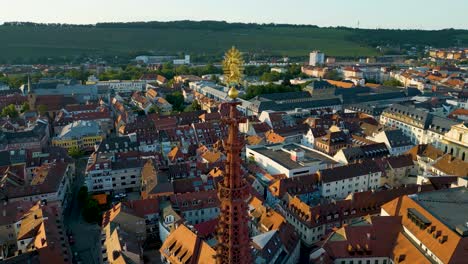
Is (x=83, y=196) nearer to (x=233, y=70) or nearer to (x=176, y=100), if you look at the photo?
(x=233, y=70)

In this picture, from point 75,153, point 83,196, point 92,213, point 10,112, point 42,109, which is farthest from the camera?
point 42,109

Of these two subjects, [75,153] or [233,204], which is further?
→ [75,153]

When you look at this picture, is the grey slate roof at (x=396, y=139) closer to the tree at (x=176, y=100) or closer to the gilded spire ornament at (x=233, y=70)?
the gilded spire ornament at (x=233, y=70)

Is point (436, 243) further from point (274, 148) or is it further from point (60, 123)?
point (60, 123)

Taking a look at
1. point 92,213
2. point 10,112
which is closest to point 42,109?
point 10,112

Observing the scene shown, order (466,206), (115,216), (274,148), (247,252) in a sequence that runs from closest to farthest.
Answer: (247,252) → (466,206) → (115,216) → (274,148)

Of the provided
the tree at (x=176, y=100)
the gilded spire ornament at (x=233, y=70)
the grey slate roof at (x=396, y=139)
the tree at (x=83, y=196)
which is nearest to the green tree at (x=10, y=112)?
the tree at (x=176, y=100)

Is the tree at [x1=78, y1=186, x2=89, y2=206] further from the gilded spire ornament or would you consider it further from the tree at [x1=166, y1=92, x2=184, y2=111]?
the tree at [x1=166, y1=92, x2=184, y2=111]

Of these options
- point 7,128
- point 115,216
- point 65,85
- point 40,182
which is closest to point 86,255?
point 115,216
